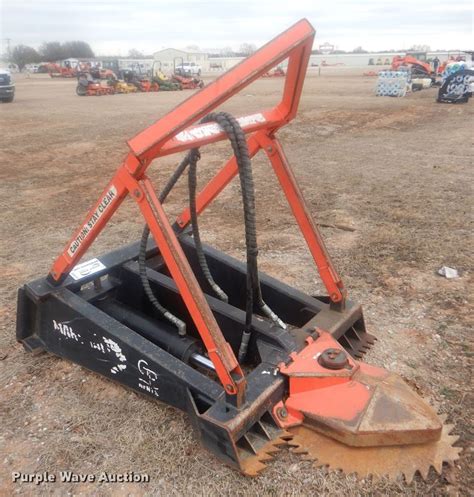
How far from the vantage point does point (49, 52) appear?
3388 inches

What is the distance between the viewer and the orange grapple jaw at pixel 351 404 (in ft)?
7.28

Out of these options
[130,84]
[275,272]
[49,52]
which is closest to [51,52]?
[49,52]

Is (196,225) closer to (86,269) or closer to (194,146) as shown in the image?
(194,146)

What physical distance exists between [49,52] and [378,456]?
98.1 m

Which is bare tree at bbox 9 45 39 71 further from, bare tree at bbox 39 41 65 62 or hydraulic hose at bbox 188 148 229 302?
hydraulic hose at bbox 188 148 229 302

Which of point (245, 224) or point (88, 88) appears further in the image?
point (88, 88)

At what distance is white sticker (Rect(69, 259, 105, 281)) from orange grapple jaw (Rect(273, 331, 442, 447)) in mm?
1478

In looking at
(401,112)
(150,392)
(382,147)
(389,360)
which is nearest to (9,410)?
(150,392)

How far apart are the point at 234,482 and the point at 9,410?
4.68ft

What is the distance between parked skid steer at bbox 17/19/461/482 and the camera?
2207 millimetres

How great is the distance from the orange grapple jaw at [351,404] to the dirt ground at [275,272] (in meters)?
0.20

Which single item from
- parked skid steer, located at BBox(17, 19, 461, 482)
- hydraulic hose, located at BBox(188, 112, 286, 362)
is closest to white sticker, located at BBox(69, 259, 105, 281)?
parked skid steer, located at BBox(17, 19, 461, 482)

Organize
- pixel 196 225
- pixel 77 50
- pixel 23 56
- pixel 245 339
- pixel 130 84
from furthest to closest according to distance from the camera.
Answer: pixel 77 50 < pixel 23 56 < pixel 130 84 < pixel 196 225 < pixel 245 339

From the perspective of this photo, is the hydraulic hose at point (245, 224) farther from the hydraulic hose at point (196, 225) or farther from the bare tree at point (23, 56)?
the bare tree at point (23, 56)
